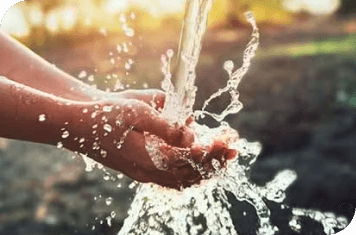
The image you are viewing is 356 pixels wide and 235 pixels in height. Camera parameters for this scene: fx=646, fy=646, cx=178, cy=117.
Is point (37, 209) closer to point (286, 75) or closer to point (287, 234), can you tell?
point (287, 234)

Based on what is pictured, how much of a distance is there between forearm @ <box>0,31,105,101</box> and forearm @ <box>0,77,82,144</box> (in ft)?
0.81

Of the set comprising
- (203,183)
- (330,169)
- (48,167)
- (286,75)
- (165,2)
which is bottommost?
(203,183)

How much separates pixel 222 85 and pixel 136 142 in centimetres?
317

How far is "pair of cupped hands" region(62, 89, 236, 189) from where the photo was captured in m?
1.00

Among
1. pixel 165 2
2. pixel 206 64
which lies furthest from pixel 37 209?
pixel 165 2

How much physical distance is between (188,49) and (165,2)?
13.3 ft

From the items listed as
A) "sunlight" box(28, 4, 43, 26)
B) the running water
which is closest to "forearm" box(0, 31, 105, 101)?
the running water

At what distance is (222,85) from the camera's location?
417cm

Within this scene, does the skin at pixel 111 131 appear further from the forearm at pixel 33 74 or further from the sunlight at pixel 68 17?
the sunlight at pixel 68 17

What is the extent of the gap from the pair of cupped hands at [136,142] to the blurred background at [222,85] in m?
1.36

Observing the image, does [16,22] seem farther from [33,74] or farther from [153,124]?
[153,124]

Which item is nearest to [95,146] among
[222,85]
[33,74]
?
[33,74]

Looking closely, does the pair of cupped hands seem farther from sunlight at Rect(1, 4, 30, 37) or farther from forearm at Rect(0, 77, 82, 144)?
sunlight at Rect(1, 4, 30, 37)

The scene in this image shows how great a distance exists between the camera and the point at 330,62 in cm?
460
